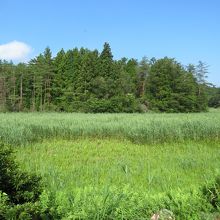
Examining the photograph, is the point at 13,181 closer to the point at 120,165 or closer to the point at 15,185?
the point at 15,185

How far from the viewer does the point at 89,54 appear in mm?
62062

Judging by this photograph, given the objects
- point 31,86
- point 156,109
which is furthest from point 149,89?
point 31,86

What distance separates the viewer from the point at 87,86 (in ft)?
200

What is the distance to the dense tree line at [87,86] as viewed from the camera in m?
58.9

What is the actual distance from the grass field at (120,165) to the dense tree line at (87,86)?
38748 millimetres

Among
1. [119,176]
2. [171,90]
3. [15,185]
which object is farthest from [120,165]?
[171,90]

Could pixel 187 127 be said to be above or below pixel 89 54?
below

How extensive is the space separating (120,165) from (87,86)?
170 feet

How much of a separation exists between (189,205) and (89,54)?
58769 millimetres

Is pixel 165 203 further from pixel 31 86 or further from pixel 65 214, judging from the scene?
pixel 31 86

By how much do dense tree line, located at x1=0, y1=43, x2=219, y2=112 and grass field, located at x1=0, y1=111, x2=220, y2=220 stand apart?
38748mm

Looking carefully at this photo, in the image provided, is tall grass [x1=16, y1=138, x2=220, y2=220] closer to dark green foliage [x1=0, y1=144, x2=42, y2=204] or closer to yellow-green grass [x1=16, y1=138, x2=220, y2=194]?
yellow-green grass [x1=16, y1=138, x2=220, y2=194]

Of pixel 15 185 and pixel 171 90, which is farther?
pixel 171 90

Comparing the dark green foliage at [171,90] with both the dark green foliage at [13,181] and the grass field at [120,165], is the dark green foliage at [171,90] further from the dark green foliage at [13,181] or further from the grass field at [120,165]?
the dark green foliage at [13,181]
